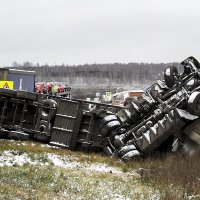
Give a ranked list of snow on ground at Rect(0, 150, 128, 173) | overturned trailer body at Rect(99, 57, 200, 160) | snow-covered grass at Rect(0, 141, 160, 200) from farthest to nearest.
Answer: overturned trailer body at Rect(99, 57, 200, 160), snow on ground at Rect(0, 150, 128, 173), snow-covered grass at Rect(0, 141, 160, 200)

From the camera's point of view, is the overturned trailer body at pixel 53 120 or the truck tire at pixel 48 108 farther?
the truck tire at pixel 48 108

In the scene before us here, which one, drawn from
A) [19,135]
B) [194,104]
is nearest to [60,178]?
[194,104]

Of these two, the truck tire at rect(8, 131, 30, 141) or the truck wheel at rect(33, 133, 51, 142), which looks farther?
the truck wheel at rect(33, 133, 51, 142)

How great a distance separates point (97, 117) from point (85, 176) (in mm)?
4530

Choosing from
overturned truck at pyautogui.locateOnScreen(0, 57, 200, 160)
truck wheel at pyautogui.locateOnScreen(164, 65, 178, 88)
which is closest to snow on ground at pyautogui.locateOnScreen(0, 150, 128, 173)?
overturned truck at pyautogui.locateOnScreen(0, 57, 200, 160)

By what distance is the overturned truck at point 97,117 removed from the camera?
499 inches

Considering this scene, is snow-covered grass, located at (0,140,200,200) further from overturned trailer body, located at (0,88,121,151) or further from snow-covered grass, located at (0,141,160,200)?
overturned trailer body, located at (0,88,121,151)

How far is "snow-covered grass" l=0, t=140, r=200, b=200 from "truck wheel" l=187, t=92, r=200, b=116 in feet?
4.47

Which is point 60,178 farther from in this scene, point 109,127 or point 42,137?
point 42,137

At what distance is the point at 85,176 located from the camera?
9.45m

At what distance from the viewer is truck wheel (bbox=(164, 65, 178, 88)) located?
45.1 feet

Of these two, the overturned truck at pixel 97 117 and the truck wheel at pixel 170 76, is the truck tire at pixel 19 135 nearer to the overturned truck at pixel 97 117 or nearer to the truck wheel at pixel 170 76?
the overturned truck at pixel 97 117

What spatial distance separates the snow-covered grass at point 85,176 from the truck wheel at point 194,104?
1.36m

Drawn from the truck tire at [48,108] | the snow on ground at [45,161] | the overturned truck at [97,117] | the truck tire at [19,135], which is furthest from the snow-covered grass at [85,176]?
the truck tire at [48,108]
